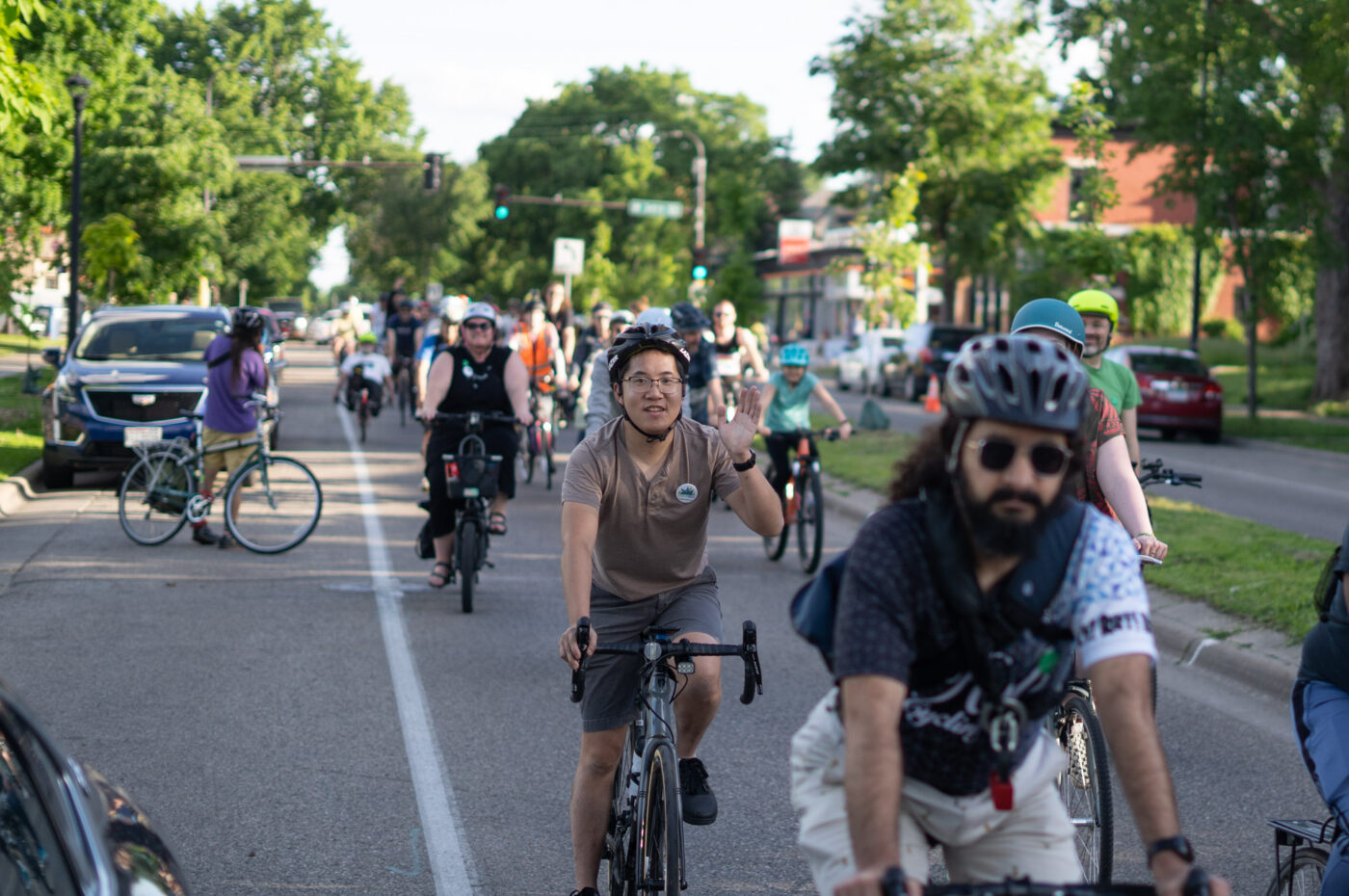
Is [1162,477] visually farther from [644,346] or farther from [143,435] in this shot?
[143,435]

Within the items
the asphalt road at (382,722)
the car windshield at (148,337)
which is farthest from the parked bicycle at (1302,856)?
the car windshield at (148,337)

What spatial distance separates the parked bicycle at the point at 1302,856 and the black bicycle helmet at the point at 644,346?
6.67 ft

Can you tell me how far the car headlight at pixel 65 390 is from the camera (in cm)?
1538

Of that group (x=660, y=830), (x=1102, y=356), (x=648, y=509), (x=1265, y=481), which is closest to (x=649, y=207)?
(x=1265, y=481)

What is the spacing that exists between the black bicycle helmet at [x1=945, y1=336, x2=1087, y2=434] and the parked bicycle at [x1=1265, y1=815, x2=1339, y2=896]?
1516 millimetres

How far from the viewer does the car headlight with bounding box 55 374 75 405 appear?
606 inches

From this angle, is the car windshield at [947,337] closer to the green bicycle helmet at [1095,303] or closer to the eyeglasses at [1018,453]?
the green bicycle helmet at [1095,303]

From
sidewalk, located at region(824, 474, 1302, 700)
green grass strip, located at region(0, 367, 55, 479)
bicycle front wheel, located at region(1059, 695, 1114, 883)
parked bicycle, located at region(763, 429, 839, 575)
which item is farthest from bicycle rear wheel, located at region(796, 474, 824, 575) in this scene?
green grass strip, located at region(0, 367, 55, 479)

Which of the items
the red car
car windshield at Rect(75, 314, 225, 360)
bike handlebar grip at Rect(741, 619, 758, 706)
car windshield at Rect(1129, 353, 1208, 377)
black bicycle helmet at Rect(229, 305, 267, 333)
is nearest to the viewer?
bike handlebar grip at Rect(741, 619, 758, 706)

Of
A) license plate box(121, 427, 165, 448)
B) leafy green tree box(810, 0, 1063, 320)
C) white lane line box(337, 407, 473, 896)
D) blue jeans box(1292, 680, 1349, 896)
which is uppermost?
leafy green tree box(810, 0, 1063, 320)

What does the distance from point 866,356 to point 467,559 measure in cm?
3227

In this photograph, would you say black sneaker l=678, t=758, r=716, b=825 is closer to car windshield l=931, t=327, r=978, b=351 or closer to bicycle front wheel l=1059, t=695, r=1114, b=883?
bicycle front wheel l=1059, t=695, r=1114, b=883

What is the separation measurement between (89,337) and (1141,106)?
19302mm

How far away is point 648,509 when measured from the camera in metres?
4.44
